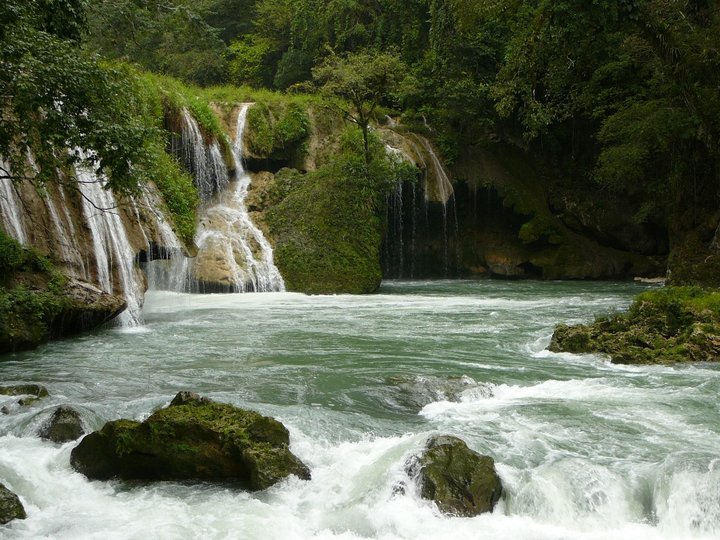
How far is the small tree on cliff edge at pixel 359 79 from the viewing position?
24469 mm

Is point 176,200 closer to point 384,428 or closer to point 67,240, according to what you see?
point 67,240

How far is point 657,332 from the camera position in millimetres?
11438

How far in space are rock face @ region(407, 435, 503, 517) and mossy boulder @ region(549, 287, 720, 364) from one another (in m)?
5.13

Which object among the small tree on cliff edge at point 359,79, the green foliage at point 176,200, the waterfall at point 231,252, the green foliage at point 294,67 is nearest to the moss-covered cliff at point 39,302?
the green foliage at point 176,200

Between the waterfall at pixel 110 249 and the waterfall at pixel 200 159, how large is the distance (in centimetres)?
728

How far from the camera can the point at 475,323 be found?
14984mm

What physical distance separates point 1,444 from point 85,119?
3.68 meters

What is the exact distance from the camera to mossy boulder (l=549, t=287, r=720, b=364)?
1076cm

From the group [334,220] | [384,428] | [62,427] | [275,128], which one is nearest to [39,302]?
[62,427]

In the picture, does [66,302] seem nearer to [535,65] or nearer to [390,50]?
[535,65]

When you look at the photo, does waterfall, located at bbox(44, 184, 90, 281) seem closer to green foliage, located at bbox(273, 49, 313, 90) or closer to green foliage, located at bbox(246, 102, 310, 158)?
green foliage, located at bbox(246, 102, 310, 158)

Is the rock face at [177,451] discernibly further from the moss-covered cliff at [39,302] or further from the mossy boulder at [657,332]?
the mossy boulder at [657,332]

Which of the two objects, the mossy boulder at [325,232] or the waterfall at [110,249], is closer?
the waterfall at [110,249]

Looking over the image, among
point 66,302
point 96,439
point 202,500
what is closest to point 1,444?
point 96,439
